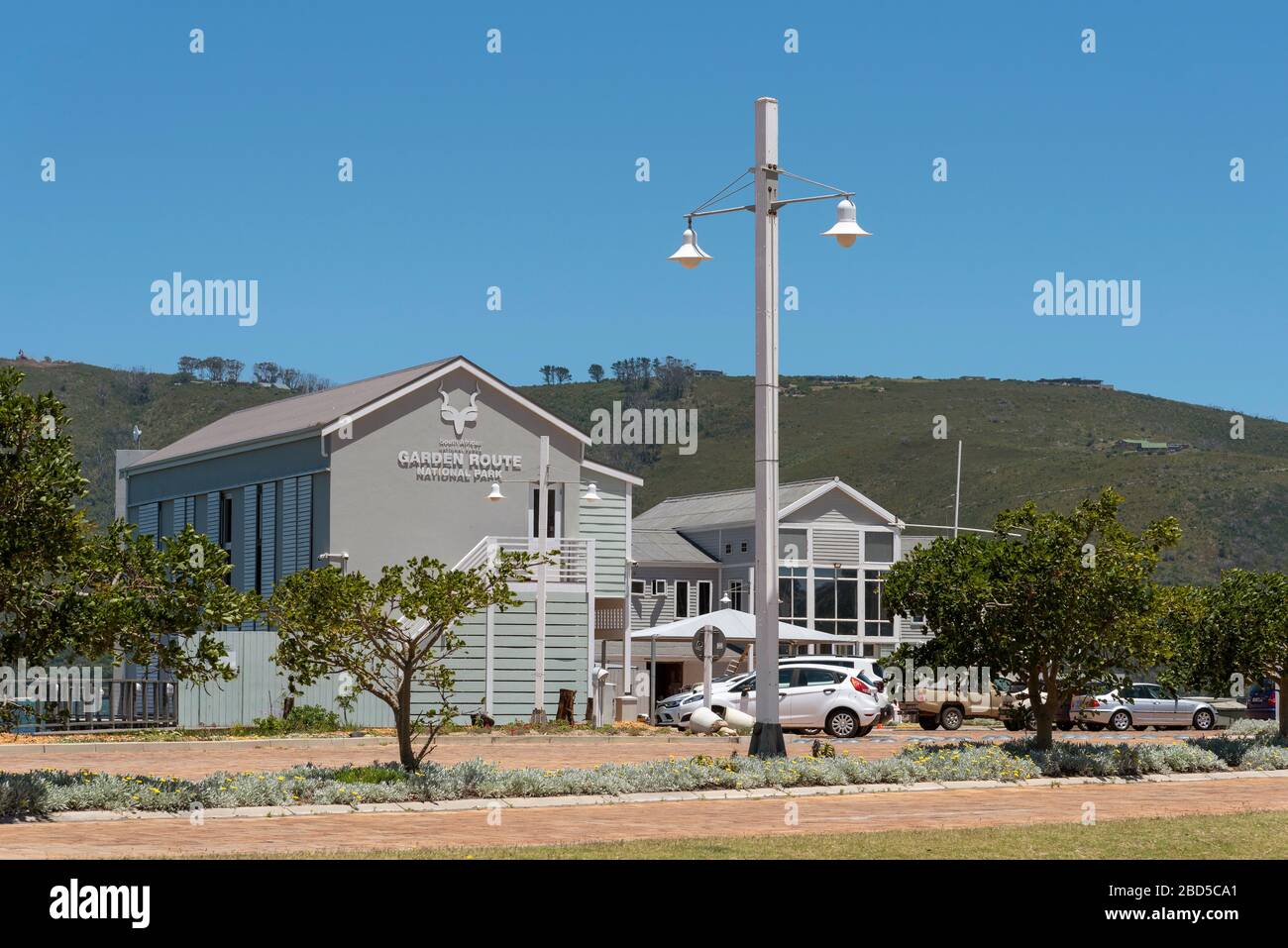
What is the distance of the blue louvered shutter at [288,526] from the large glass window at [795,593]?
85.6 ft

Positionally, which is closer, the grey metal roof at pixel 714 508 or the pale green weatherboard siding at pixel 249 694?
the pale green weatherboard siding at pixel 249 694

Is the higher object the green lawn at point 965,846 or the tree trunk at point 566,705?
the green lawn at point 965,846

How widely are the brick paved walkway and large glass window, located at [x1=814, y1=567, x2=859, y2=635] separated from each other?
4290 cm

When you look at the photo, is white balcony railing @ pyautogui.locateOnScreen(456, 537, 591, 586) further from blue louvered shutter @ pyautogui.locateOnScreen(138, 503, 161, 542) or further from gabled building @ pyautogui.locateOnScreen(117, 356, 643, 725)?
blue louvered shutter @ pyautogui.locateOnScreen(138, 503, 161, 542)

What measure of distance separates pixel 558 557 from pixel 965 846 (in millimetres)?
22471

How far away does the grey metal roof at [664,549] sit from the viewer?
6322 centimetres

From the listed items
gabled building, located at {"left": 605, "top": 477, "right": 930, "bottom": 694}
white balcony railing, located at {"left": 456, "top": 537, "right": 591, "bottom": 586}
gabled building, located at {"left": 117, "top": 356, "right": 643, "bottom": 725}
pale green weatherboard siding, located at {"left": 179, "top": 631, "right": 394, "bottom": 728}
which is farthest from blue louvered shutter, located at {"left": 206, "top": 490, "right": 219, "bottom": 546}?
gabled building, located at {"left": 605, "top": 477, "right": 930, "bottom": 694}

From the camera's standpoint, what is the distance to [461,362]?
37.9 meters

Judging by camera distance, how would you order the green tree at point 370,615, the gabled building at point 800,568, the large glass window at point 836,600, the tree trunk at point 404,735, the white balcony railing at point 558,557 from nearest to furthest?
the green tree at point 370,615
the tree trunk at point 404,735
the white balcony railing at point 558,557
the gabled building at point 800,568
the large glass window at point 836,600

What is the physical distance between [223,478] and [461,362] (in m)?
8.52

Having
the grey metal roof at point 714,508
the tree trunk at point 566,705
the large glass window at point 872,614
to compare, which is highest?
the grey metal roof at point 714,508

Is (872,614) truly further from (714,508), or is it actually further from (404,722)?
(404,722)

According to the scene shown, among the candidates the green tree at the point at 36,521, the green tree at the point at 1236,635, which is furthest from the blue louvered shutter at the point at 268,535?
the green tree at the point at 36,521

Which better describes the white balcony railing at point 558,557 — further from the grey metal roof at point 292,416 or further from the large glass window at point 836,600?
the large glass window at point 836,600
